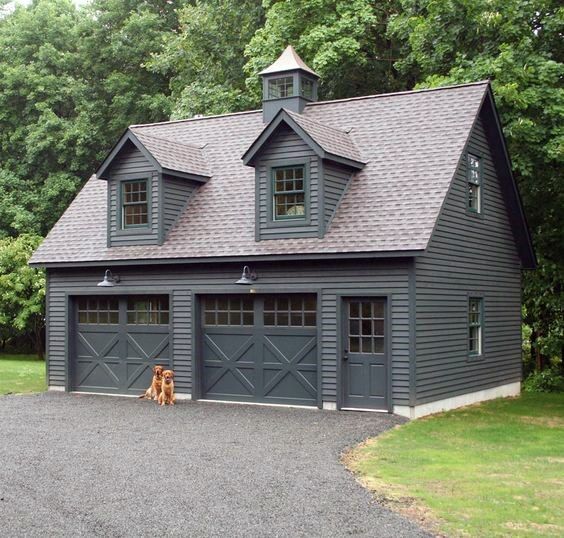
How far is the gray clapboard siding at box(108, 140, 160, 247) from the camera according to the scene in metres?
18.2

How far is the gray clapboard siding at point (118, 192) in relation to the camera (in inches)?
715

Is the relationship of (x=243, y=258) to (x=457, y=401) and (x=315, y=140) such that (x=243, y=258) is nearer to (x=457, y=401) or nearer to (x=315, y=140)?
(x=315, y=140)

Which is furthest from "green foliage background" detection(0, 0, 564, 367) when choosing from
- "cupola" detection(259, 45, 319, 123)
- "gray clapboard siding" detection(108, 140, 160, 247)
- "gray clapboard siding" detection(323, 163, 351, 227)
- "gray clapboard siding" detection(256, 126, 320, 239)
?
"gray clapboard siding" detection(108, 140, 160, 247)

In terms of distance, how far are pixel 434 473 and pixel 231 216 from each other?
8.69 meters

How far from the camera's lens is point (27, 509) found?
28.2 feet

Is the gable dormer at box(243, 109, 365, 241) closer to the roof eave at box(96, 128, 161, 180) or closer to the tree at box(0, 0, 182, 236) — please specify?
the roof eave at box(96, 128, 161, 180)

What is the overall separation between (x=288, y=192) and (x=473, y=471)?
767 centimetres

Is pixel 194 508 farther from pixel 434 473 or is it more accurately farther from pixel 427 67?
pixel 427 67

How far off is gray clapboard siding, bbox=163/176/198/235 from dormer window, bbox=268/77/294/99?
3.13 m

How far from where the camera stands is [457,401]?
17.0 m

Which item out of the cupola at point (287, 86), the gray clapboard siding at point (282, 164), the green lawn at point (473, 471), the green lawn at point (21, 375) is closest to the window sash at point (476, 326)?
the green lawn at point (473, 471)

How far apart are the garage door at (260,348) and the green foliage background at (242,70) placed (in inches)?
252

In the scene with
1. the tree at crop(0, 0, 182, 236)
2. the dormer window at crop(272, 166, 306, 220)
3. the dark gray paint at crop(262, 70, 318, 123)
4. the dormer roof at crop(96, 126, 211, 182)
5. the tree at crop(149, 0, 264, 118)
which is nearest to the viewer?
the dormer window at crop(272, 166, 306, 220)

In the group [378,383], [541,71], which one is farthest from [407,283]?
[541,71]
